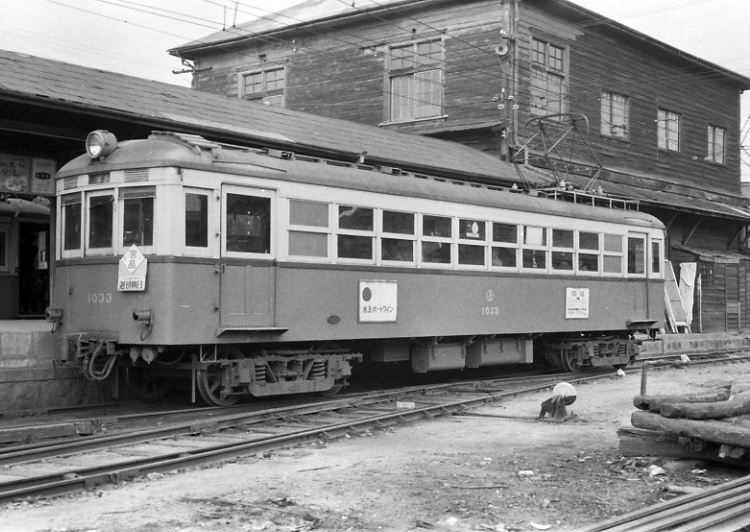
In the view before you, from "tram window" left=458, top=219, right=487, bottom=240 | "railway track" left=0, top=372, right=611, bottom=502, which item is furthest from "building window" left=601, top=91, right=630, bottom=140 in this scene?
"railway track" left=0, top=372, right=611, bottom=502

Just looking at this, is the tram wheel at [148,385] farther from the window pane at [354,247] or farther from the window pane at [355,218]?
the window pane at [355,218]

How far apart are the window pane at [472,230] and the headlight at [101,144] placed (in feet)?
17.3

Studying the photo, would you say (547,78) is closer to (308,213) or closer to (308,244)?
(308,213)

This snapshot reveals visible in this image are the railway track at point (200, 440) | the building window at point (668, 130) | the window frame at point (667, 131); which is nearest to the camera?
the railway track at point (200, 440)

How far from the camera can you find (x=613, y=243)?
57.2 feet

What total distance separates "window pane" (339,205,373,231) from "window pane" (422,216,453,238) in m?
1.09

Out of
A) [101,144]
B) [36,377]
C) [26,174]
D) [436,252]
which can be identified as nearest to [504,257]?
[436,252]

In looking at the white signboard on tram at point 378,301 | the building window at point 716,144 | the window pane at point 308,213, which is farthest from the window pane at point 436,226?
the building window at point 716,144

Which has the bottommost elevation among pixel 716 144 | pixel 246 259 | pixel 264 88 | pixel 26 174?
pixel 246 259

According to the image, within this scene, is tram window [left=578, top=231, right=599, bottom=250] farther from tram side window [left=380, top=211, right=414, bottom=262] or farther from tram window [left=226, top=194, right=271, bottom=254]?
tram window [left=226, top=194, right=271, bottom=254]

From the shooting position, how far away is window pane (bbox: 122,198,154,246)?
10891 mm

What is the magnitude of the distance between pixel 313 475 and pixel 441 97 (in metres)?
19.2

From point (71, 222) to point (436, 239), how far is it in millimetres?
5069

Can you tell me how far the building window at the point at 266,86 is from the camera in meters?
28.9
